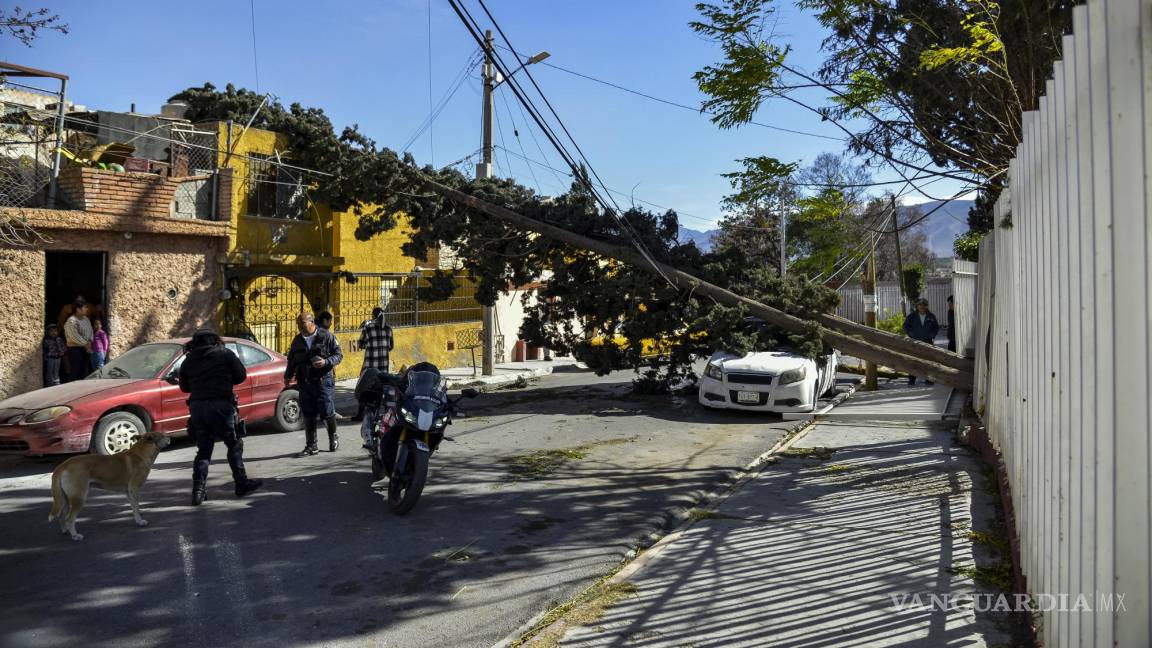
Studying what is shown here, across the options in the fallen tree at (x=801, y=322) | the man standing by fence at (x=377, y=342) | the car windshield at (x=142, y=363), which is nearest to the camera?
the car windshield at (x=142, y=363)

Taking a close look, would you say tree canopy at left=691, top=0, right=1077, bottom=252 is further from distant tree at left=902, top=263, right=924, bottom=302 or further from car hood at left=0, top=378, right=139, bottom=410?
distant tree at left=902, top=263, right=924, bottom=302

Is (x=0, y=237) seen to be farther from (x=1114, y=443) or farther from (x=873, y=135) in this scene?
(x=1114, y=443)

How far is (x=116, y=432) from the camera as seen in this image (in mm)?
9719

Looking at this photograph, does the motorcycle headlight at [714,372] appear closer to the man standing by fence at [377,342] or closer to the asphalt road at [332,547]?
the asphalt road at [332,547]

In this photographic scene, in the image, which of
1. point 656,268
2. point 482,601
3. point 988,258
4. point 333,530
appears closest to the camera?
point 482,601

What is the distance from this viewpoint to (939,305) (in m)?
40.2

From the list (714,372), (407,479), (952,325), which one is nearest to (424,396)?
(407,479)

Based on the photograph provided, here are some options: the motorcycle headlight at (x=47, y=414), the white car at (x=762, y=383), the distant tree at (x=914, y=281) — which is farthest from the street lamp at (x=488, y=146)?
the distant tree at (x=914, y=281)

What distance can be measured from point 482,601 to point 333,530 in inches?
81.0

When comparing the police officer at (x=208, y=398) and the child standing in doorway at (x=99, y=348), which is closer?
the police officer at (x=208, y=398)

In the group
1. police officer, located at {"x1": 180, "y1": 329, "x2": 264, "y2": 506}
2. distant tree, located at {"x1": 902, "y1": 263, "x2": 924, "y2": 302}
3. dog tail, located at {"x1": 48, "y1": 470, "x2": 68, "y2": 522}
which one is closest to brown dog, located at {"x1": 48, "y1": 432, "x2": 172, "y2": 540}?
dog tail, located at {"x1": 48, "y1": 470, "x2": 68, "y2": 522}

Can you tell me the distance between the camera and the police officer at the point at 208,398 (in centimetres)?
770

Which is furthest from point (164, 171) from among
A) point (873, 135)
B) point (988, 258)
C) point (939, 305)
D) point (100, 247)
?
point (939, 305)

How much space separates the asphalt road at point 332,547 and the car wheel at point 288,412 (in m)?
0.95
